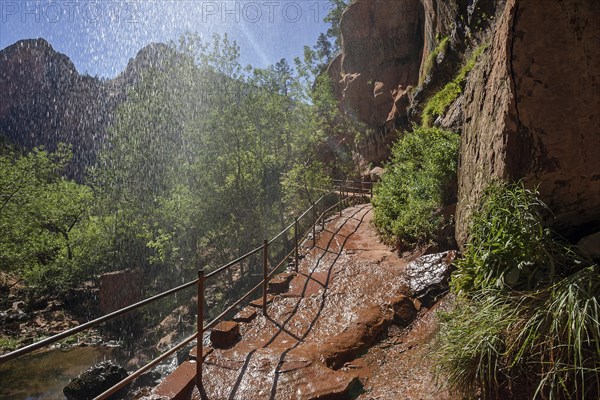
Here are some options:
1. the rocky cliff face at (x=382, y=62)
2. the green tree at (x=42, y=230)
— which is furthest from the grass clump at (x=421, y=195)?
the green tree at (x=42, y=230)

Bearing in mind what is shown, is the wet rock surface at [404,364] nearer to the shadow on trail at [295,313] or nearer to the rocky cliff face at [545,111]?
the shadow on trail at [295,313]

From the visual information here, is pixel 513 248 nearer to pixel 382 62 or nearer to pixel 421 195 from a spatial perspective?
pixel 421 195

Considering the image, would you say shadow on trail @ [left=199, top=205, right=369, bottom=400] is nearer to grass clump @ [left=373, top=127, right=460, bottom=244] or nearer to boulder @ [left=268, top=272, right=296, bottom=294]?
boulder @ [left=268, top=272, right=296, bottom=294]

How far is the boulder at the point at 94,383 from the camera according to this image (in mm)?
9508

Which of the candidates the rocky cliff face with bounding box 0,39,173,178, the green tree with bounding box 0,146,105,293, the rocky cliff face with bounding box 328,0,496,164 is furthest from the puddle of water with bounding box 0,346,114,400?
the rocky cliff face with bounding box 0,39,173,178

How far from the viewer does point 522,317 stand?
292 cm

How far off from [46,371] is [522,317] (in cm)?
Answer: 1476

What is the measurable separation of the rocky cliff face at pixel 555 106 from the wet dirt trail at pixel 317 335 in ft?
8.75

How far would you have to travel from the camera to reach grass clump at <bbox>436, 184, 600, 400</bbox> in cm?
260

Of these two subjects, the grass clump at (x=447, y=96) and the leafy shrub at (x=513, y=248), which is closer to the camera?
the leafy shrub at (x=513, y=248)

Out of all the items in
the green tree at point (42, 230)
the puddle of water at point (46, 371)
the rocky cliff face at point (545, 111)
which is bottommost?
the puddle of water at point (46, 371)

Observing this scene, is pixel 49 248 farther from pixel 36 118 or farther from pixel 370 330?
pixel 36 118

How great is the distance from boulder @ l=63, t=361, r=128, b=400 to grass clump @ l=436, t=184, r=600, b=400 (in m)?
Answer: 9.98

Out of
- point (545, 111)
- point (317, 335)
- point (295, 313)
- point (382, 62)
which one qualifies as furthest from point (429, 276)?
point (382, 62)
